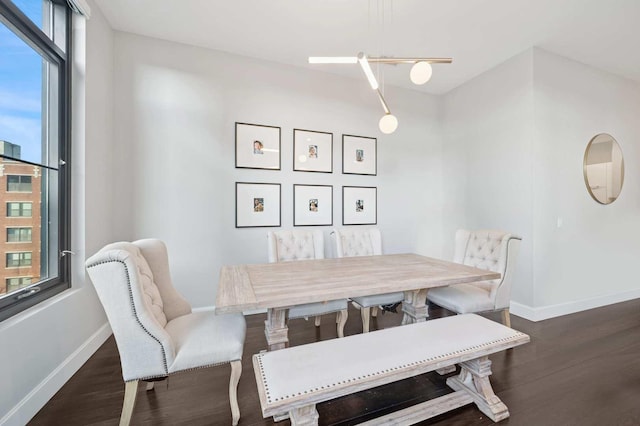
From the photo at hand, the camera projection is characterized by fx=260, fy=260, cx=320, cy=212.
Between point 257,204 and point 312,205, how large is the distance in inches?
26.8

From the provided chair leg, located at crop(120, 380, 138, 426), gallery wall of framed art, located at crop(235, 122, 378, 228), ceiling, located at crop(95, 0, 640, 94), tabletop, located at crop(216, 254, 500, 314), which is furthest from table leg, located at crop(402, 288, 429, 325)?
ceiling, located at crop(95, 0, 640, 94)

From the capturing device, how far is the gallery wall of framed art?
3.01 metres

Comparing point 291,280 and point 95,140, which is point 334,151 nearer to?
point 291,280

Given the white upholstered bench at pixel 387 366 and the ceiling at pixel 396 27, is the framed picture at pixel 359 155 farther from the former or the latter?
the white upholstered bench at pixel 387 366

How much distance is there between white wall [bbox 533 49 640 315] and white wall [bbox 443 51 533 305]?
10 cm

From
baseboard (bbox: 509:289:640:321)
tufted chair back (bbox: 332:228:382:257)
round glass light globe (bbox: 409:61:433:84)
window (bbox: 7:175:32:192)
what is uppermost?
round glass light globe (bbox: 409:61:433:84)

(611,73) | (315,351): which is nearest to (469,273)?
(315,351)

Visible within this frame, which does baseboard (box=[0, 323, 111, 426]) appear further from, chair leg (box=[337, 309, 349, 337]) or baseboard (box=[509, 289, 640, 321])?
baseboard (box=[509, 289, 640, 321])

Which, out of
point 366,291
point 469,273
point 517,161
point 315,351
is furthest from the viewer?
point 517,161

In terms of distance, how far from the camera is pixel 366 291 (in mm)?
1569

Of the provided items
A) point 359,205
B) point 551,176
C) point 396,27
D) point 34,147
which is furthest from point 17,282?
point 551,176

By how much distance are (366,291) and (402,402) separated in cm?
74

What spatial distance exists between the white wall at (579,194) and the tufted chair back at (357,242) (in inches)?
69.2

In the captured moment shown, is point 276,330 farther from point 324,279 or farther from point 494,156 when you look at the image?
point 494,156
